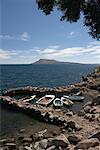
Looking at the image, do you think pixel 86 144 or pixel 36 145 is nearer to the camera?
pixel 86 144

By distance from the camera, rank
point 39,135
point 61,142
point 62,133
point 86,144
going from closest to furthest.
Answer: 1. point 86,144
2. point 61,142
3. point 39,135
4. point 62,133

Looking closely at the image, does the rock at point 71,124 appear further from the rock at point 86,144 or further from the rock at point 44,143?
the rock at point 86,144

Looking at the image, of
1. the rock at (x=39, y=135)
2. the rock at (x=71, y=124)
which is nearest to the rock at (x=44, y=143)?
the rock at (x=39, y=135)

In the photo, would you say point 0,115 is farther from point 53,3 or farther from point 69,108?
point 53,3

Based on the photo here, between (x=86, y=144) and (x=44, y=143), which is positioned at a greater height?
(x=86, y=144)

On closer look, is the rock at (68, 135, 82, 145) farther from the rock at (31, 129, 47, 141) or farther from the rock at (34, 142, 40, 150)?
the rock at (31, 129, 47, 141)

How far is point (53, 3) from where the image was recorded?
97.9ft

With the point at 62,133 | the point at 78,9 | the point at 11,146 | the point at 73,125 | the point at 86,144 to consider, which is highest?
the point at 78,9

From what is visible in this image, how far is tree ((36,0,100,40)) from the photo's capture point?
2866cm

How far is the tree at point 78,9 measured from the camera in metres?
28.7

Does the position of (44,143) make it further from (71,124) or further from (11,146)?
(71,124)

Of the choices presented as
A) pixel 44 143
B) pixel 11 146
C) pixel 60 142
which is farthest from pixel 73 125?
pixel 11 146

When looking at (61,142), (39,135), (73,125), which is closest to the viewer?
(61,142)

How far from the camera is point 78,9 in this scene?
29359 millimetres
